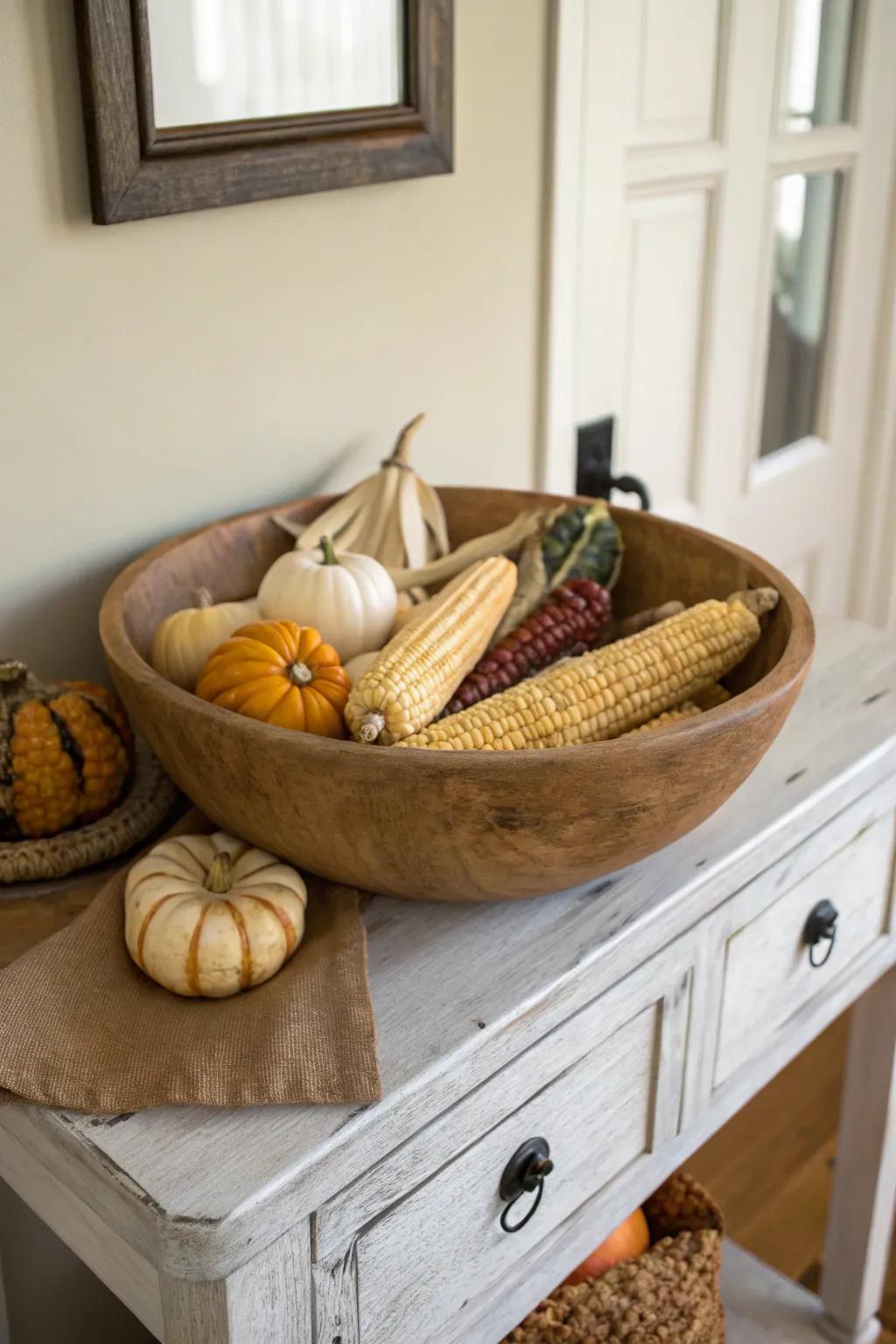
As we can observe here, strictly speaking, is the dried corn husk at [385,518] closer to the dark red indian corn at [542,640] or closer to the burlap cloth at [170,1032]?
the dark red indian corn at [542,640]

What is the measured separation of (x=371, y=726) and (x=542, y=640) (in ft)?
0.70

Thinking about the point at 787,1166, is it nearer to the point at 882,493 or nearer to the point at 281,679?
the point at 882,493

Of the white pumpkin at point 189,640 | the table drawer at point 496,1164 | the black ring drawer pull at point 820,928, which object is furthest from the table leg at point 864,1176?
the white pumpkin at point 189,640

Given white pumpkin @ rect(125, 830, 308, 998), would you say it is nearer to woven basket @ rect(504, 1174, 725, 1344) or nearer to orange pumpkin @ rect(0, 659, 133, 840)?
orange pumpkin @ rect(0, 659, 133, 840)

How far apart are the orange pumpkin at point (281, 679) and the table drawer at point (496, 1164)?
24 centimetres

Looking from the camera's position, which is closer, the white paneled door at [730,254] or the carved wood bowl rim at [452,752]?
the carved wood bowl rim at [452,752]

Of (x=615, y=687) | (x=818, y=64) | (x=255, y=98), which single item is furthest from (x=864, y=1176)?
(x=818, y=64)

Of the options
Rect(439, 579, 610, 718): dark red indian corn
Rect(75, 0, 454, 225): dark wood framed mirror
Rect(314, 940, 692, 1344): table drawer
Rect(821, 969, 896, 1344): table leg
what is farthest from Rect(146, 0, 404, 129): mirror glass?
Rect(821, 969, 896, 1344): table leg

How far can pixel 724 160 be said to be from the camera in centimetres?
150

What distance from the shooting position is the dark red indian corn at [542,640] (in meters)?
0.89

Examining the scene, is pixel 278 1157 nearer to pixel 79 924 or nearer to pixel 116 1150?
pixel 116 1150

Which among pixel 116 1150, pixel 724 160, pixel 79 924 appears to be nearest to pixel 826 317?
pixel 724 160

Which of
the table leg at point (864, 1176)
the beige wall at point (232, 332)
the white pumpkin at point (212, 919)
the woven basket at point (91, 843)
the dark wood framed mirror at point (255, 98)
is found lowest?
the table leg at point (864, 1176)

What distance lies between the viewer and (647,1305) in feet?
3.63
